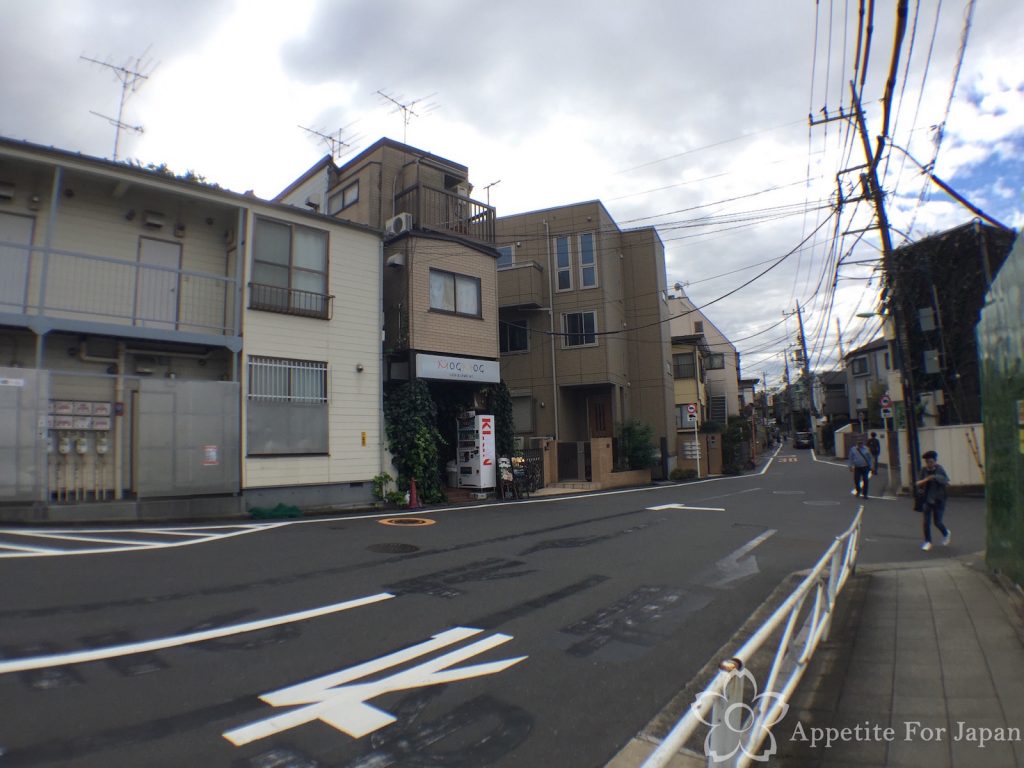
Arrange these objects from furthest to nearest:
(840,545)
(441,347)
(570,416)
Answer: (570,416), (441,347), (840,545)

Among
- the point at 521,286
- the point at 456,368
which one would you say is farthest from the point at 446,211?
the point at 521,286

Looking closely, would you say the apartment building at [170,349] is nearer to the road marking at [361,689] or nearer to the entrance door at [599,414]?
the road marking at [361,689]

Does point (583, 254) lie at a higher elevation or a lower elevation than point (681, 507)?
higher

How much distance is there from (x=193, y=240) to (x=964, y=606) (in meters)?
16.2

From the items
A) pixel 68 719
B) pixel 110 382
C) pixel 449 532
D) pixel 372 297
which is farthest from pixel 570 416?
pixel 68 719

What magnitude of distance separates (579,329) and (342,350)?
43.7 feet

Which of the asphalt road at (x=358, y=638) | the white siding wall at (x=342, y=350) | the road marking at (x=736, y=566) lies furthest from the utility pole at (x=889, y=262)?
the white siding wall at (x=342, y=350)

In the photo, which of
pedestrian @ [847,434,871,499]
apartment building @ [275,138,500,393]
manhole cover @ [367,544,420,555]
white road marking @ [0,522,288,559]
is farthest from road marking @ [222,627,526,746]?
pedestrian @ [847,434,871,499]

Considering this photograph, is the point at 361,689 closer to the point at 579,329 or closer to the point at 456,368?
the point at 456,368

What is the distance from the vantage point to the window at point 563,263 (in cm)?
2744

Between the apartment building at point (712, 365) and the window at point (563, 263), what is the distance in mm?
16093

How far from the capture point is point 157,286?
45.5 ft

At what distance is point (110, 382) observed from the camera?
1299cm

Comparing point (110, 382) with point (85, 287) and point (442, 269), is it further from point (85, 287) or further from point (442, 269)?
point (442, 269)
